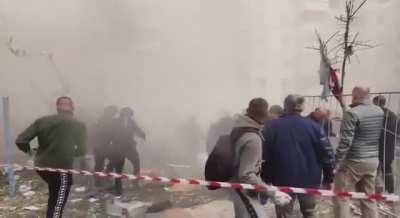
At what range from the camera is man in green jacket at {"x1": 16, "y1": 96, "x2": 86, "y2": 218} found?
12.0ft

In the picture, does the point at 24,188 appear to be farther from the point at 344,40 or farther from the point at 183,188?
the point at 344,40

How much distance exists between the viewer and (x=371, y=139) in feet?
11.8

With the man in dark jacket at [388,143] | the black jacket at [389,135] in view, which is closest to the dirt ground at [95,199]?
the man in dark jacket at [388,143]

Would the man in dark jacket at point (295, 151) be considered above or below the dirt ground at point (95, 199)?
above

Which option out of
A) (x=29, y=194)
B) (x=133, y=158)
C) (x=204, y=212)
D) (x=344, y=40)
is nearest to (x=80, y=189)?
(x=29, y=194)

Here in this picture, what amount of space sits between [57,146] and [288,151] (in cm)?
172

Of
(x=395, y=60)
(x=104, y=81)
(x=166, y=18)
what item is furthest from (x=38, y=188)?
(x=395, y=60)

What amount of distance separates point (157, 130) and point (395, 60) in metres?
6.33

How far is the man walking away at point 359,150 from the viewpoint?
3533 millimetres

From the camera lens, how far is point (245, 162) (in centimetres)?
287

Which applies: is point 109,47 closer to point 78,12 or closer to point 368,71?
point 78,12

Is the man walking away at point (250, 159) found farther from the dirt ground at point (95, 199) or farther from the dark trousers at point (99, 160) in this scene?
the dark trousers at point (99, 160)

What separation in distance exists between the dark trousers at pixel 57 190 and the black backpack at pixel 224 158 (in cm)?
120

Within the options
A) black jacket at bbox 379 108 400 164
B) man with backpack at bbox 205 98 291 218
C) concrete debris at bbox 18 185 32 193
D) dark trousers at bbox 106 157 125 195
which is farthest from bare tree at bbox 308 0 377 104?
man with backpack at bbox 205 98 291 218
